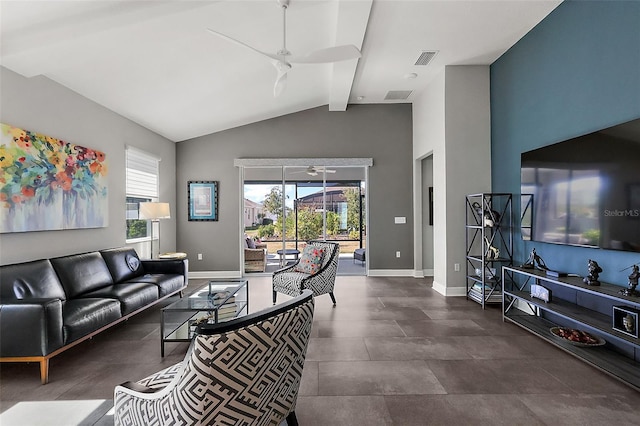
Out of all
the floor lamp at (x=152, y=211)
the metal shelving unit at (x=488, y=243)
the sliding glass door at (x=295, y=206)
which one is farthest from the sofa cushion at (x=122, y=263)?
the metal shelving unit at (x=488, y=243)

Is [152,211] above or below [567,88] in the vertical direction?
below

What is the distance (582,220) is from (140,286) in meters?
4.58

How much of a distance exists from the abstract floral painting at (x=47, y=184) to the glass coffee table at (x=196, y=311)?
1575 mm

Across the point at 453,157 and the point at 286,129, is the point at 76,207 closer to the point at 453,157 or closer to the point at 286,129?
the point at 286,129

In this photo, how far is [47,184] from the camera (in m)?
3.33

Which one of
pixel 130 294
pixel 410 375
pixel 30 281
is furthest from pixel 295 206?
pixel 410 375

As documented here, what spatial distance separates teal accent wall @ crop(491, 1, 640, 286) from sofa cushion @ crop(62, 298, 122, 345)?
4.51m

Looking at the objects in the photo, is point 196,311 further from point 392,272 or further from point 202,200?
point 392,272

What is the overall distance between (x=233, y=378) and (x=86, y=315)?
224 cm

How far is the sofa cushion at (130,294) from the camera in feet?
10.6

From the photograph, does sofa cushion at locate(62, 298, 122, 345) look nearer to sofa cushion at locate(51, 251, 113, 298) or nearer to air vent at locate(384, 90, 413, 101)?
sofa cushion at locate(51, 251, 113, 298)

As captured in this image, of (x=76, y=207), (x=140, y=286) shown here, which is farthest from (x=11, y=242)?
(x=140, y=286)

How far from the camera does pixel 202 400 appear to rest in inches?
46.9

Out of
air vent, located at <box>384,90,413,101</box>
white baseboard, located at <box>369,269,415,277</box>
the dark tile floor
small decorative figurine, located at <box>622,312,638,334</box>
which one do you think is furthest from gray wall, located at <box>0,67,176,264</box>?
small decorative figurine, located at <box>622,312,638,334</box>
